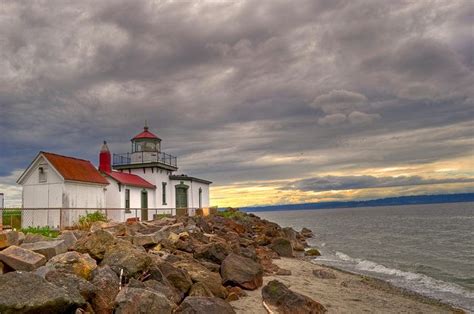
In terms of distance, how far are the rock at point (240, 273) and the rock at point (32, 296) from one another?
5284 mm

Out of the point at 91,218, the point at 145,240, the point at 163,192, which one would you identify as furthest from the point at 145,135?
the point at 145,240

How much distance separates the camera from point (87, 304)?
7590mm

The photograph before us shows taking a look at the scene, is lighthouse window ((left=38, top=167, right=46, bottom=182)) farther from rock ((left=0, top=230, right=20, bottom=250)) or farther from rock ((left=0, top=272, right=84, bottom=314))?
rock ((left=0, top=272, right=84, bottom=314))

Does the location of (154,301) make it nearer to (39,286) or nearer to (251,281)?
(39,286)

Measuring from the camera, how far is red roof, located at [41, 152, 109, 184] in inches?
1011

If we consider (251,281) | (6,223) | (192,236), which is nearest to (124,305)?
(251,281)

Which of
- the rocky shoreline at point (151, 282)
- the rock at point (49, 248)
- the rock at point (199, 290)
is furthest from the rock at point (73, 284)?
the rock at point (199, 290)

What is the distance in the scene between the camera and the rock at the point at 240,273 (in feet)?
38.8

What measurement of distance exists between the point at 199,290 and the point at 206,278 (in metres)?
0.96

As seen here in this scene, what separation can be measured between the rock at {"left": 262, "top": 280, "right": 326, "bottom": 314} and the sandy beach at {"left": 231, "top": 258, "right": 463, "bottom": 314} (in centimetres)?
28

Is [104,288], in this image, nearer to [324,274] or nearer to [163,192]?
[324,274]

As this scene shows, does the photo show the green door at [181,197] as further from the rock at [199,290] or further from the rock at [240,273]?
the rock at [199,290]

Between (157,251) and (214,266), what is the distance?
2.19m

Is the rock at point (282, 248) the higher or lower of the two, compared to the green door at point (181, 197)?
lower
